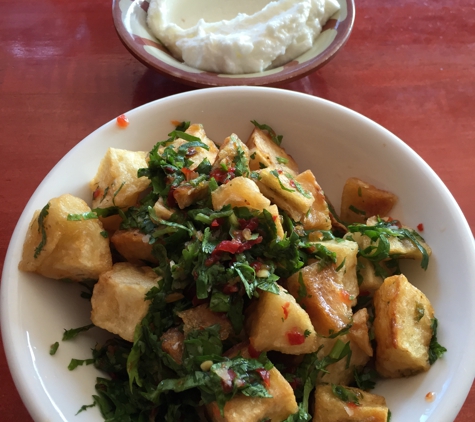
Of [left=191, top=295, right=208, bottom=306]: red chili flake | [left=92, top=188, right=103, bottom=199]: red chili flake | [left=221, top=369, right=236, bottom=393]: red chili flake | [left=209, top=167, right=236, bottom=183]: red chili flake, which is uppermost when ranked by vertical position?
[left=209, top=167, right=236, bottom=183]: red chili flake

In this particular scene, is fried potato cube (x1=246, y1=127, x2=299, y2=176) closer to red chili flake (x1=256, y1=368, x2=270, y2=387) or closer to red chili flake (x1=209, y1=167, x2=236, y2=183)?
red chili flake (x1=209, y1=167, x2=236, y2=183)

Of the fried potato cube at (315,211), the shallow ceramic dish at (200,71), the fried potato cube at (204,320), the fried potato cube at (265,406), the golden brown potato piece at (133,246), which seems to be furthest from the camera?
the shallow ceramic dish at (200,71)

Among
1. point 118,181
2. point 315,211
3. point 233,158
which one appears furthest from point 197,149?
point 315,211

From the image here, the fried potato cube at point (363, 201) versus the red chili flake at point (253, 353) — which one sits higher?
the fried potato cube at point (363, 201)

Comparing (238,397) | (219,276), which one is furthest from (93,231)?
(238,397)

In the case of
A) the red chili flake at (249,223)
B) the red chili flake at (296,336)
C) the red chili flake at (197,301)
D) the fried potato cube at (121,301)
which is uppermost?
the red chili flake at (249,223)

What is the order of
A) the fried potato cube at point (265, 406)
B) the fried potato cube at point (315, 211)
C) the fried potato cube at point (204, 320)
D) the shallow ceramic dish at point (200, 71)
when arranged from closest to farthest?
Result: 1. the fried potato cube at point (265, 406)
2. the fried potato cube at point (204, 320)
3. the fried potato cube at point (315, 211)
4. the shallow ceramic dish at point (200, 71)

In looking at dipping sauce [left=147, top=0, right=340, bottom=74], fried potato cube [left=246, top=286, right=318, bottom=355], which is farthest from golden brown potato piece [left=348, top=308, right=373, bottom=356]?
dipping sauce [left=147, top=0, right=340, bottom=74]

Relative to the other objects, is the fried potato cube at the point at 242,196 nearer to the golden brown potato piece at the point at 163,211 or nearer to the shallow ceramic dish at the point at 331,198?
the golden brown potato piece at the point at 163,211

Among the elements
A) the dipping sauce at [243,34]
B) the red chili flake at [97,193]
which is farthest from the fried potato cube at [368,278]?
the dipping sauce at [243,34]
